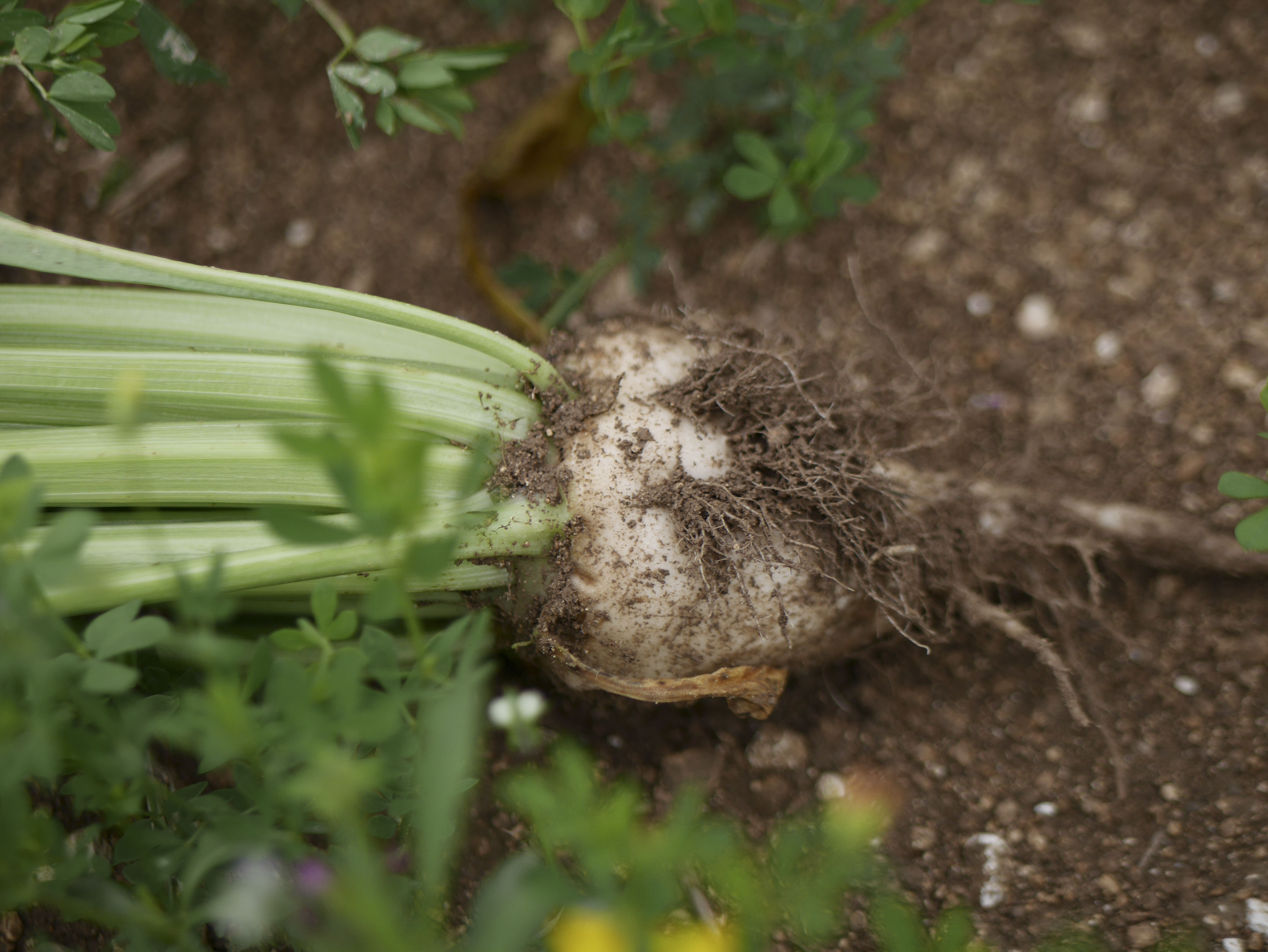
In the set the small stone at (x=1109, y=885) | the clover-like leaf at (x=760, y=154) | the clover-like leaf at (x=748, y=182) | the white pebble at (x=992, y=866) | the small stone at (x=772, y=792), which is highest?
the clover-like leaf at (x=760, y=154)

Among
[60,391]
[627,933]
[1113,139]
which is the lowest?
[60,391]

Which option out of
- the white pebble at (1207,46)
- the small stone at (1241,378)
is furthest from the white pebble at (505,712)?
the white pebble at (1207,46)

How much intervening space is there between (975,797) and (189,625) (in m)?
1.46

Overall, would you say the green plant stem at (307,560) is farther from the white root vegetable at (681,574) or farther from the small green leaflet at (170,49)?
the small green leaflet at (170,49)

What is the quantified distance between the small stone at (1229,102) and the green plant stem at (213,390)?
6.50ft

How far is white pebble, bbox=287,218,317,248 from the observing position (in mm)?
2373

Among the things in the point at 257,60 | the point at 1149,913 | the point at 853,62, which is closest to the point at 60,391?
the point at 257,60

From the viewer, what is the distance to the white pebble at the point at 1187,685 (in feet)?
5.72

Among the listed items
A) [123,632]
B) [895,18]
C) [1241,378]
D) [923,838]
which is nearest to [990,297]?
[1241,378]

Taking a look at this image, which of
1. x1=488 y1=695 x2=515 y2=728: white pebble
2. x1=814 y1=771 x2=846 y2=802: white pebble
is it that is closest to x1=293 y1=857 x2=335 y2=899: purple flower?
x1=488 y1=695 x2=515 y2=728: white pebble

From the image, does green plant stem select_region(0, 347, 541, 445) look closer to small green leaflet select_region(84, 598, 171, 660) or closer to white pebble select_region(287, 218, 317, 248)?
small green leaflet select_region(84, 598, 171, 660)

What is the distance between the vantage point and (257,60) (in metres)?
2.44

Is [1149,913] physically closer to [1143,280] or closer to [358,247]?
[1143,280]

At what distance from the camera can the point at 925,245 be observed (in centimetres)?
229
